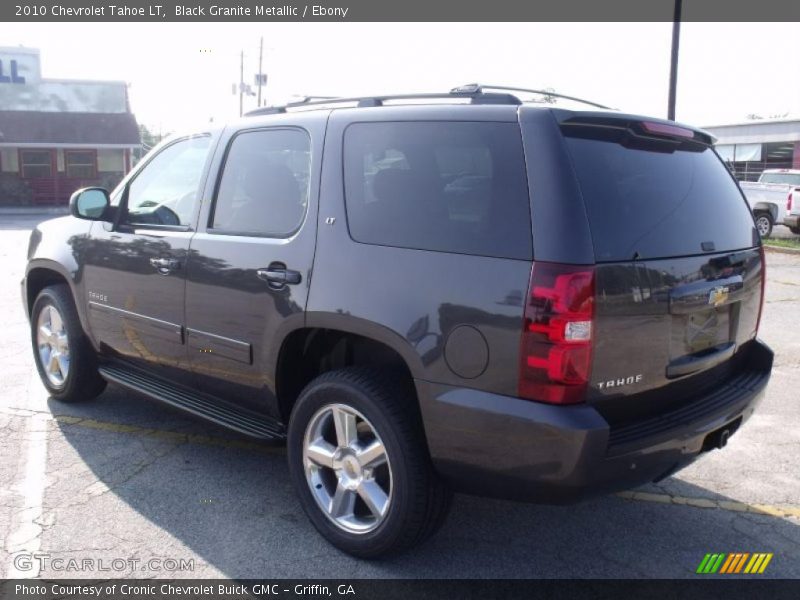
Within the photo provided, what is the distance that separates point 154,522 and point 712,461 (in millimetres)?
3180

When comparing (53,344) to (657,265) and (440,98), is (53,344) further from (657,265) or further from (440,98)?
(657,265)

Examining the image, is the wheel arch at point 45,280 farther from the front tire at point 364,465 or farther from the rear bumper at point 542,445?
the rear bumper at point 542,445

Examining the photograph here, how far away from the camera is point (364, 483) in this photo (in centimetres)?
335

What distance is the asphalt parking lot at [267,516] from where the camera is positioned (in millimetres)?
3354

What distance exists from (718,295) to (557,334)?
100 centimetres

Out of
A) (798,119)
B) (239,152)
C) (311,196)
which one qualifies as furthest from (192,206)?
(798,119)

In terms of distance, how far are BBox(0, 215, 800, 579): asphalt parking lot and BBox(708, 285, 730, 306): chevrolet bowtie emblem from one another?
46.1 inches

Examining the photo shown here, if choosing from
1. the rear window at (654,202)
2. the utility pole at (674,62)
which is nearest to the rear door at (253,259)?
the rear window at (654,202)

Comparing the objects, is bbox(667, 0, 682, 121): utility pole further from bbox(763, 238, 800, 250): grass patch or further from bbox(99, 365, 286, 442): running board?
bbox(99, 365, 286, 442): running board

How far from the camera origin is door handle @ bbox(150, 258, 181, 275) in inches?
162

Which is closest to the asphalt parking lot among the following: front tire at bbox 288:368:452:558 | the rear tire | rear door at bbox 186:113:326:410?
front tire at bbox 288:368:452:558

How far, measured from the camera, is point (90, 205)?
466cm

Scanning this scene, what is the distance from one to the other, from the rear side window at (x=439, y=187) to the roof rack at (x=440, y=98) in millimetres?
159

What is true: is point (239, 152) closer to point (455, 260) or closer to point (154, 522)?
point (455, 260)
